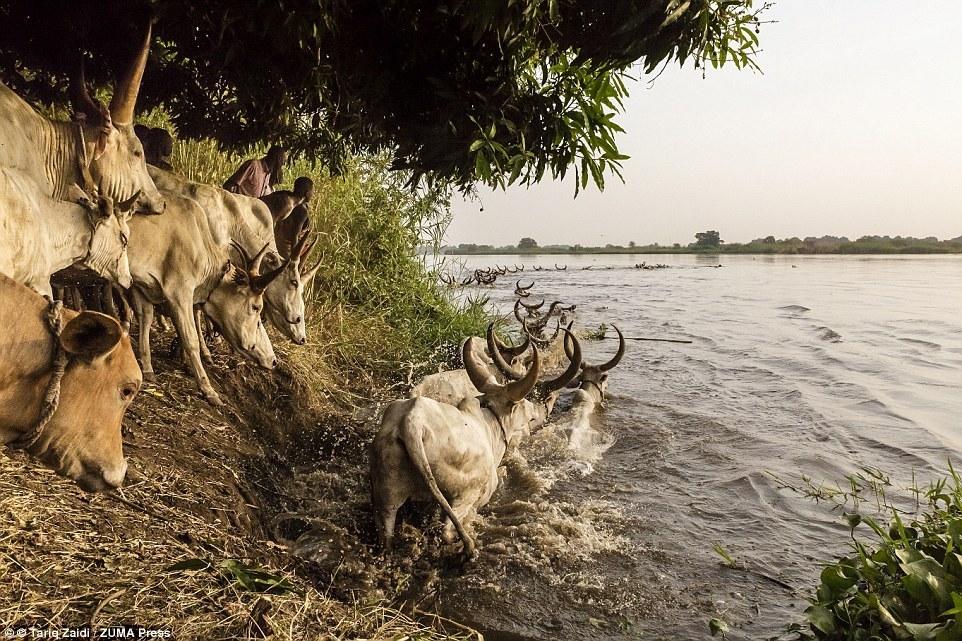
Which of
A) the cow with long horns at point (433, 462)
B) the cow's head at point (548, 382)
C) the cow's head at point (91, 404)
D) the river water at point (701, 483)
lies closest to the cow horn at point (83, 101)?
the cow's head at point (91, 404)

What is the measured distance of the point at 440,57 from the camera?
4.71 metres

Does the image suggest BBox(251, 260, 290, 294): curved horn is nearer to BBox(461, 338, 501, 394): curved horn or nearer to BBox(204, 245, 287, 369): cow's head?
BBox(204, 245, 287, 369): cow's head

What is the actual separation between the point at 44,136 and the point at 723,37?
15.1 ft

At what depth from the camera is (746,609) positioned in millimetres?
4105

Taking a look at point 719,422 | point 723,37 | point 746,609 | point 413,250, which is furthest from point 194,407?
point 719,422

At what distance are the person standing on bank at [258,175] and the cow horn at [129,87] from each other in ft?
10.3

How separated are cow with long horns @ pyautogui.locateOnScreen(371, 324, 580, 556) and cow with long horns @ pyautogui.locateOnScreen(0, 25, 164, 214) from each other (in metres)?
2.16

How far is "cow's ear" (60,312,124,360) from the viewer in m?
2.31

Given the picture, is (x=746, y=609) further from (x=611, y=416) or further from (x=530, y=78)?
(x=611, y=416)

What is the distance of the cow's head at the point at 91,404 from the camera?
2.36m

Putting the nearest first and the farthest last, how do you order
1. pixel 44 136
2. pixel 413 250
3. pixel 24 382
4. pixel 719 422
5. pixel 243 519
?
pixel 24 382, pixel 44 136, pixel 243 519, pixel 719 422, pixel 413 250

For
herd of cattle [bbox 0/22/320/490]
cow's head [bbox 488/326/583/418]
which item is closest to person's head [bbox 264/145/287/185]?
herd of cattle [bbox 0/22/320/490]

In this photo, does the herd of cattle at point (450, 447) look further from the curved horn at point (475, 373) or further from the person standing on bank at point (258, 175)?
the person standing on bank at point (258, 175)

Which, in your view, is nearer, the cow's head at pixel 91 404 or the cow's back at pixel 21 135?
the cow's head at pixel 91 404
